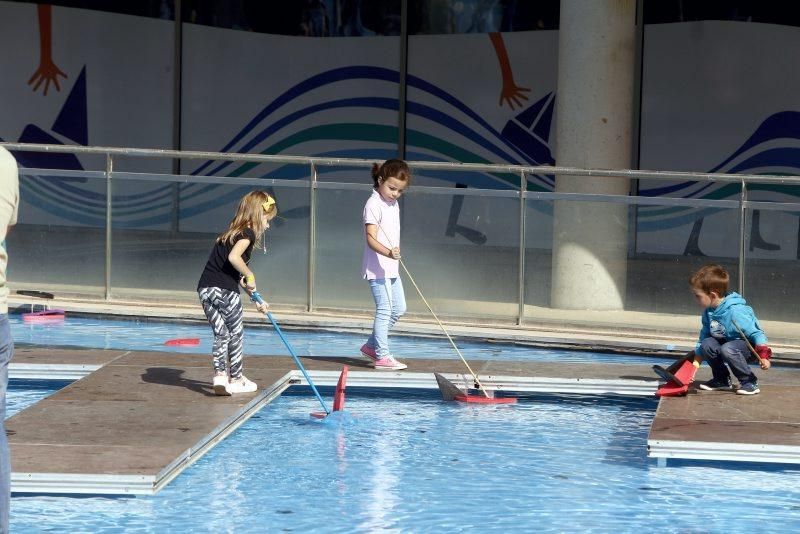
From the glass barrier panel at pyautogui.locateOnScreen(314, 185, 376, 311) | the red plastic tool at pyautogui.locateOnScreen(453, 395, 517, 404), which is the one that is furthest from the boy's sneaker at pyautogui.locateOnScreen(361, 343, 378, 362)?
the glass barrier panel at pyautogui.locateOnScreen(314, 185, 376, 311)

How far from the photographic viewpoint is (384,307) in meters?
10.7

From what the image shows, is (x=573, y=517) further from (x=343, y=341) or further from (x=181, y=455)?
(x=343, y=341)

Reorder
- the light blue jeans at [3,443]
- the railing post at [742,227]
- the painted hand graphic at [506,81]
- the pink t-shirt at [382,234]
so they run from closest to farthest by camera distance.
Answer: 1. the light blue jeans at [3,443]
2. the pink t-shirt at [382,234]
3. the railing post at [742,227]
4. the painted hand graphic at [506,81]

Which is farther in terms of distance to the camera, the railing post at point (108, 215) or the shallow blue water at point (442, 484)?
the railing post at point (108, 215)

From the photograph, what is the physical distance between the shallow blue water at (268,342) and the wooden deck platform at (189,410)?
1.37 m

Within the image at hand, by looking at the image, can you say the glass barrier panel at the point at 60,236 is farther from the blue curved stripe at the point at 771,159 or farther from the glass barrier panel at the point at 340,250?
the blue curved stripe at the point at 771,159

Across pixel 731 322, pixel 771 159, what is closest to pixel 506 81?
pixel 771 159

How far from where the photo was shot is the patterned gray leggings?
31.0ft

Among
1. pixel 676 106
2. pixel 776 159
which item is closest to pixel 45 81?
pixel 676 106

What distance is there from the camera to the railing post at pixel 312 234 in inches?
535

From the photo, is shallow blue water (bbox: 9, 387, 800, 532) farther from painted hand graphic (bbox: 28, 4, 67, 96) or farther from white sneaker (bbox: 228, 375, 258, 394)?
painted hand graphic (bbox: 28, 4, 67, 96)

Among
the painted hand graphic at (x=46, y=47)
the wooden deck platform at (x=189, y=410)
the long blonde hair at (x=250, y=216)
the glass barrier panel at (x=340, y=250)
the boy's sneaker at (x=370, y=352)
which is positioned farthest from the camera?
the painted hand graphic at (x=46, y=47)

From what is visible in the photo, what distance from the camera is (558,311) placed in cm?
1318

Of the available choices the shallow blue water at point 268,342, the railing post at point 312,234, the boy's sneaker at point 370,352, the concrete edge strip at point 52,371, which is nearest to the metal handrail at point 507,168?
the railing post at point 312,234
